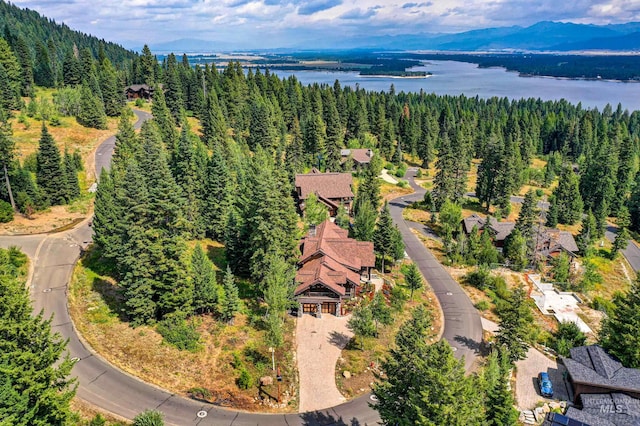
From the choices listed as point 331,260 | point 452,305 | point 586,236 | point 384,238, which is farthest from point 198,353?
point 586,236

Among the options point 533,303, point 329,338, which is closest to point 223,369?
point 329,338

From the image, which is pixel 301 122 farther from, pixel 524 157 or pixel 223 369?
pixel 223 369

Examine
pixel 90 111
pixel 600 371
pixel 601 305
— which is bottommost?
pixel 601 305

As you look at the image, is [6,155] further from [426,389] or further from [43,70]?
[43,70]

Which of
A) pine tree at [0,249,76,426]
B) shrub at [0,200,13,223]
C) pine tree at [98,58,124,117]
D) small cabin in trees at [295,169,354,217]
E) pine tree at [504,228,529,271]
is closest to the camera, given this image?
pine tree at [0,249,76,426]

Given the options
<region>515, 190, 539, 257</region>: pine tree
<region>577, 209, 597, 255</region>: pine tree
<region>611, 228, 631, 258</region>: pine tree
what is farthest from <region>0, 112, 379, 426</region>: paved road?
<region>611, 228, 631, 258</region>: pine tree

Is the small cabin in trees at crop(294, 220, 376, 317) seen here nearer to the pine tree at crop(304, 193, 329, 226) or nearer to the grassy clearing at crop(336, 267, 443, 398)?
the grassy clearing at crop(336, 267, 443, 398)

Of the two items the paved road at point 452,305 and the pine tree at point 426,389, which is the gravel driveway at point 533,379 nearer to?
the paved road at point 452,305
